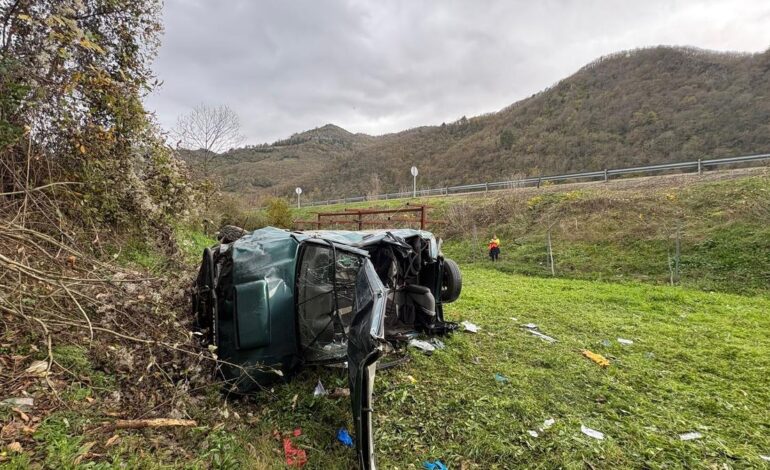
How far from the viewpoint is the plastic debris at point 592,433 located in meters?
2.89

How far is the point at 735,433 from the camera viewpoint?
9.80ft

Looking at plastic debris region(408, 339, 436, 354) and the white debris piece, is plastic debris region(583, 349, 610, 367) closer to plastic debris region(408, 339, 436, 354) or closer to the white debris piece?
the white debris piece

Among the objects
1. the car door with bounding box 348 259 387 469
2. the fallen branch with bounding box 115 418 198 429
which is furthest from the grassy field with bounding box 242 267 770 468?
the fallen branch with bounding box 115 418 198 429

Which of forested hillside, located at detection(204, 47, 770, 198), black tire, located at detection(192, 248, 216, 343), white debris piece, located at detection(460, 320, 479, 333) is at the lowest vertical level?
white debris piece, located at detection(460, 320, 479, 333)

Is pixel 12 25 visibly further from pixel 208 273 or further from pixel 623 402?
pixel 623 402

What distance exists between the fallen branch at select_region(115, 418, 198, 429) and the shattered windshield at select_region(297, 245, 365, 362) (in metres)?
0.95

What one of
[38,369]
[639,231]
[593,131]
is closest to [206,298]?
[38,369]

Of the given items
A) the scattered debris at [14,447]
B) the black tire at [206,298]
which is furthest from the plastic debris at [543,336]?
the scattered debris at [14,447]

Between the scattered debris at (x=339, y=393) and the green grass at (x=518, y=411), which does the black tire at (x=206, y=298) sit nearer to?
the green grass at (x=518, y=411)

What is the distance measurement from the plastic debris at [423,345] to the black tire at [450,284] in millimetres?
1186

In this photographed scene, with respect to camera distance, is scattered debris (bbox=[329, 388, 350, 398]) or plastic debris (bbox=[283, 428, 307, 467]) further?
scattered debris (bbox=[329, 388, 350, 398])

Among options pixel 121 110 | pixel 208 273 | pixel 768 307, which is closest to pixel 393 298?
pixel 208 273

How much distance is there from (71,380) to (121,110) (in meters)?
4.23

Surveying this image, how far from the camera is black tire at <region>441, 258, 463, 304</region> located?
5.37 meters
